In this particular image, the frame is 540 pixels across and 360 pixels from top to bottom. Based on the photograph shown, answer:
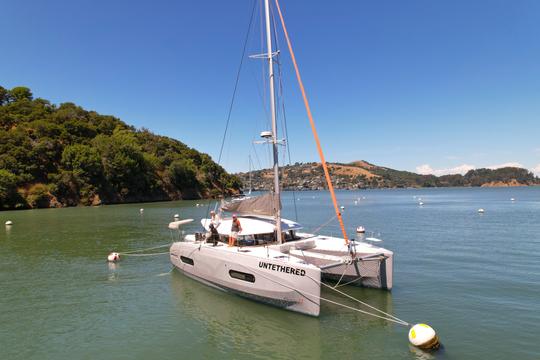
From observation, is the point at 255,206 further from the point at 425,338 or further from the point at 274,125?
the point at 425,338

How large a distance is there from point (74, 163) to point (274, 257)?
2963 inches

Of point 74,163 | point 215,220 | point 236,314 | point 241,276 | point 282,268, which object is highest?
point 74,163

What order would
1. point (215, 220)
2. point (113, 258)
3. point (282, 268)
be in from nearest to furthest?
point (282, 268)
point (215, 220)
point (113, 258)

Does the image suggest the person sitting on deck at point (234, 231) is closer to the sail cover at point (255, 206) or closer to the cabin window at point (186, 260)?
the sail cover at point (255, 206)

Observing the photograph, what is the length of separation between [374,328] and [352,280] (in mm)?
3969

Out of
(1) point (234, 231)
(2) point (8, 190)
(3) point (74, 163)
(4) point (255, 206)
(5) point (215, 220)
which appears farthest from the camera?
(3) point (74, 163)

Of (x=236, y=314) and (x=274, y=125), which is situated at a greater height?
(x=274, y=125)

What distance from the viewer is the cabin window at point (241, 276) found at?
12.5 meters

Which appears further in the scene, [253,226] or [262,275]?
[253,226]

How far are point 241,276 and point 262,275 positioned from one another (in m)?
A: 1.22

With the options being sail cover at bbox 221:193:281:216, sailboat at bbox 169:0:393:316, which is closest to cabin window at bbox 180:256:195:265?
sailboat at bbox 169:0:393:316

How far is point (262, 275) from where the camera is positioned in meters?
12.0

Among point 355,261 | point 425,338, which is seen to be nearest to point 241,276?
point 355,261

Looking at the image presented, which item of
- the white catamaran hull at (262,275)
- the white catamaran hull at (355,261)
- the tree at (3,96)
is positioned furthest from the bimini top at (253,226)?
the tree at (3,96)
